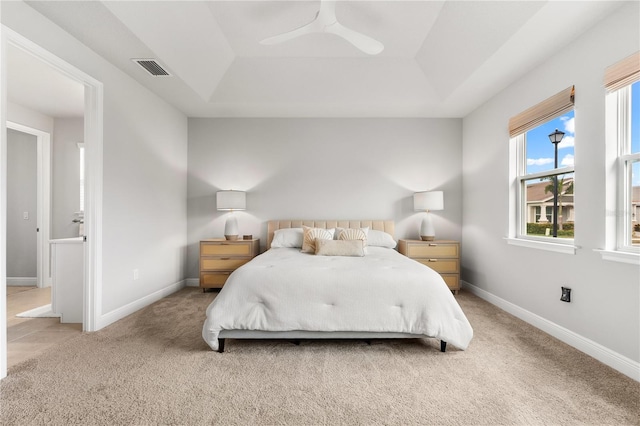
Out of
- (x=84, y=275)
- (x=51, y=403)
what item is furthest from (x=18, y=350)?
(x=51, y=403)

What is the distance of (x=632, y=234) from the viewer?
2.09 m

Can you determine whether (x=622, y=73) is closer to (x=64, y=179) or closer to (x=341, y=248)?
(x=341, y=248)

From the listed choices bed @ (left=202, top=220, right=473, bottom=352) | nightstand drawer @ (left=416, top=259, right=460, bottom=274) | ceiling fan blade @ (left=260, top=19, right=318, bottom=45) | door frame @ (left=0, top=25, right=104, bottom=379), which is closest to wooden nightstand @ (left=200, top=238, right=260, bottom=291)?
door frame @ (left=0, top=25, right=104, bottom=379)

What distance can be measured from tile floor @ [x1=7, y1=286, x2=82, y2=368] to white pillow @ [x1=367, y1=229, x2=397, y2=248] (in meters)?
3.22

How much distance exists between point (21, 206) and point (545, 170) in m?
6.87

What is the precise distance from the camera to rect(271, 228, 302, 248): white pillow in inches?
154

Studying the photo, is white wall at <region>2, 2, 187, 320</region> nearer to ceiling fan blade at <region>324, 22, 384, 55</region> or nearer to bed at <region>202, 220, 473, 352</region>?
bed at <region>202, 220, 473, 352</region>

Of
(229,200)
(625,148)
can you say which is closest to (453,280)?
(625,148)

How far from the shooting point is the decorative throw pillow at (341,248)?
10.6 ft

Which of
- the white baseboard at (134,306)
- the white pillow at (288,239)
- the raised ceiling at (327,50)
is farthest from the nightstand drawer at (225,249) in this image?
the raised ceiling at (327,50)

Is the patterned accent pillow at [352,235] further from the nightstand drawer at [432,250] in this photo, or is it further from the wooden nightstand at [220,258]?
the wooden nightstand at [220,258]

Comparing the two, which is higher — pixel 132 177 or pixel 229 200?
pixel 132 177

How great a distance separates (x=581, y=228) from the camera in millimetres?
2367

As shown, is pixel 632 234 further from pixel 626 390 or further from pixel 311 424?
pixel 311 424
